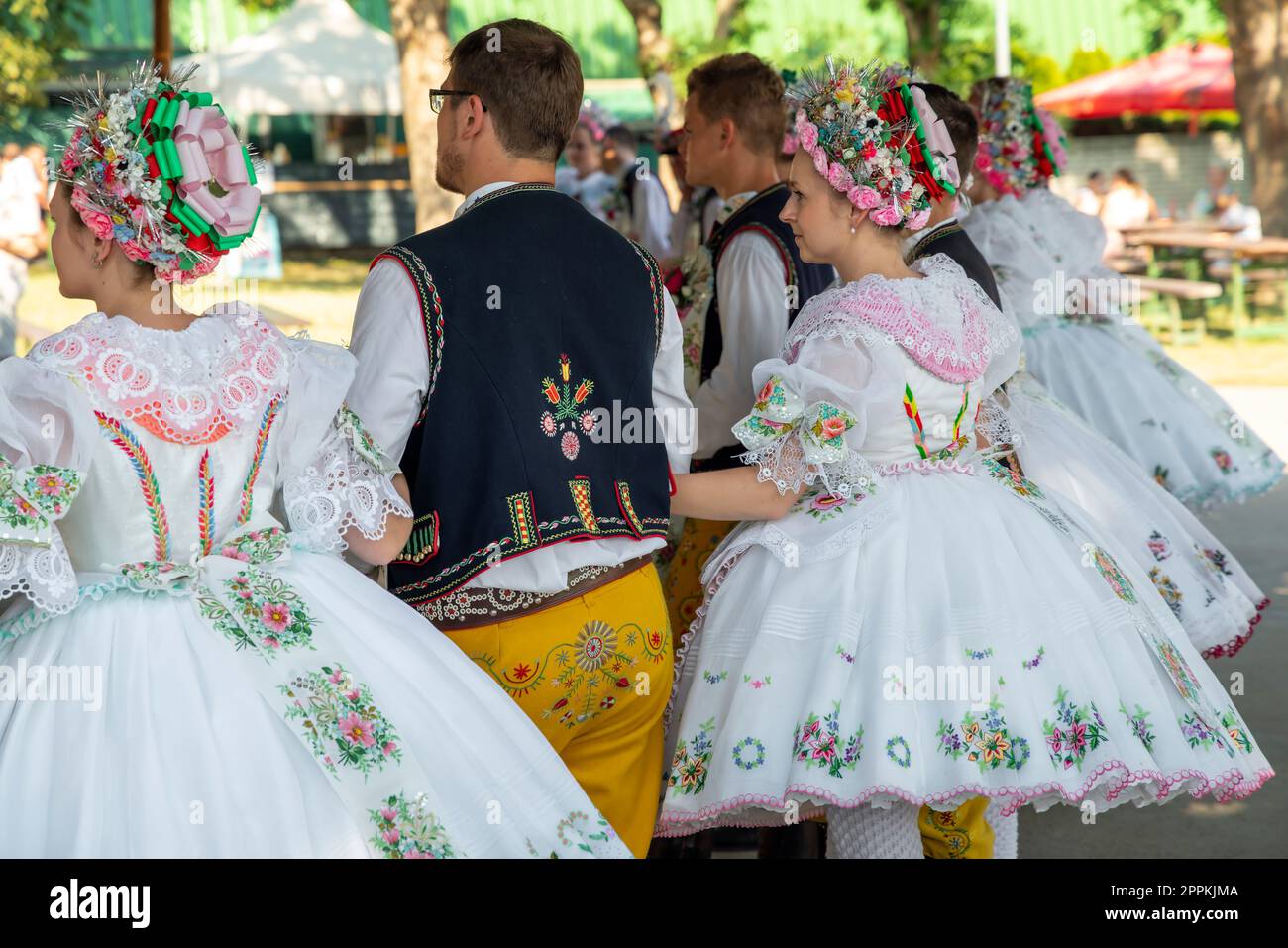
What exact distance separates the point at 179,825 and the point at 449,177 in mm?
1263

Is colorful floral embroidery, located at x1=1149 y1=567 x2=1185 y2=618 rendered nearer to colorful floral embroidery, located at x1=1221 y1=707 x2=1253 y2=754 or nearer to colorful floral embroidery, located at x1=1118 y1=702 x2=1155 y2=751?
colorful floral embroidery, located at x1=1221 y1=707 x2=1253 y2=754

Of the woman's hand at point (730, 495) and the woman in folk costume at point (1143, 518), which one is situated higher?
the woman's hand at point (730, 495)

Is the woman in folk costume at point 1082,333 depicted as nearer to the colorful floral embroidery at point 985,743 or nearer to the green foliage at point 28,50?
the colorful floral embroidery at point 985,743

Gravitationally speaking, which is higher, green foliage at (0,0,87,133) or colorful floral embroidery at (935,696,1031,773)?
green foliage at (0,0,87,133)

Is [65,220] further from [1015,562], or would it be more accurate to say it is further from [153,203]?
[1015,562]

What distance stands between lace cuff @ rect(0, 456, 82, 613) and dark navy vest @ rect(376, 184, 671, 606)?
633 mm

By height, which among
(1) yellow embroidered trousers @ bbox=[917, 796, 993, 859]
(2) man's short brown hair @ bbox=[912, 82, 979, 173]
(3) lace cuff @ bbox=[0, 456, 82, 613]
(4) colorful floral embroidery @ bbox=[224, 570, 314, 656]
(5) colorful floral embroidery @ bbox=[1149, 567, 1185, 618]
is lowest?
(1) yellow embroidered trousers @ bbox=[917, 796, 993, 859]

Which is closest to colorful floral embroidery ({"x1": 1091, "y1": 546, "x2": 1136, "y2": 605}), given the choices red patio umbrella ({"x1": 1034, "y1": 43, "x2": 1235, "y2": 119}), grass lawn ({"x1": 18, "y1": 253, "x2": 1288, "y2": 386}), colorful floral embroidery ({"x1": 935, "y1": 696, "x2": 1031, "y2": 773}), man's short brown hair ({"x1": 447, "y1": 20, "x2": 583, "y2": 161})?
colorful floral embroidery ({"x1": 935, "y1": 696, "x2": 1031, "y2": 773})

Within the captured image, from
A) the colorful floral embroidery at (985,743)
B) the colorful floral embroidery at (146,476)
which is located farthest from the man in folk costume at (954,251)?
the colorful floral embroidery at (146,476)

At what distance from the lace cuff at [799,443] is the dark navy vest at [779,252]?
2.31ft

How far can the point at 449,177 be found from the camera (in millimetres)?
2688

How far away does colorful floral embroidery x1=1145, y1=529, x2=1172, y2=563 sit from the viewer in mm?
4348

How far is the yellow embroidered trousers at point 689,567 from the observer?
3.76 meters
